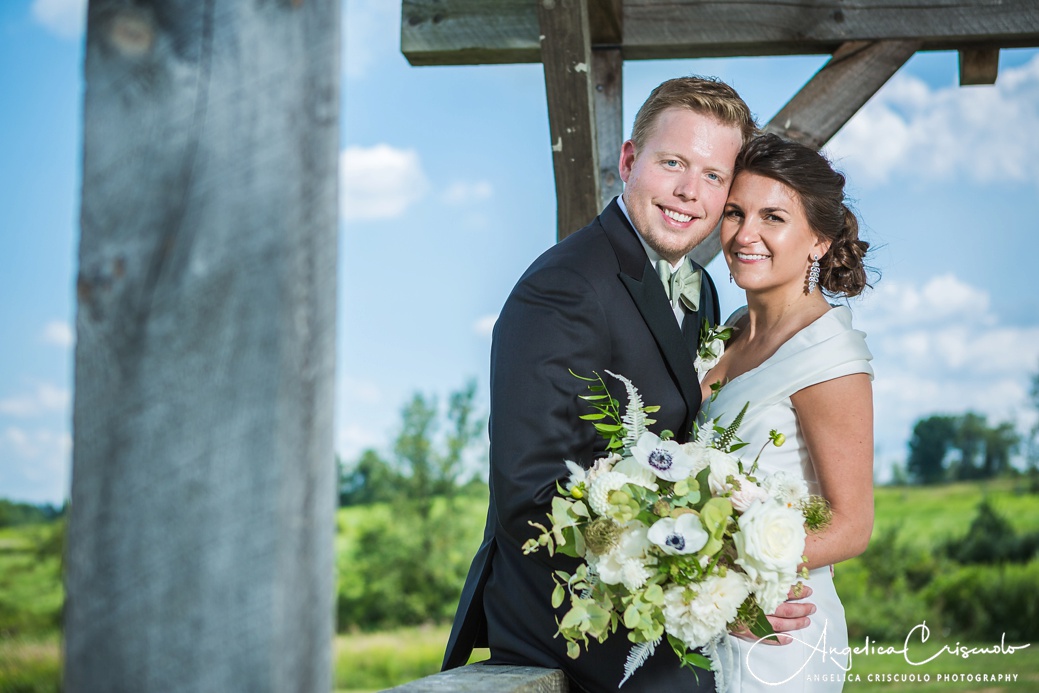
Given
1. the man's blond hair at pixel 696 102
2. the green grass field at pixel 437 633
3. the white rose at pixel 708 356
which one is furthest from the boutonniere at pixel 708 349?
the green grass field at pixel 437 633

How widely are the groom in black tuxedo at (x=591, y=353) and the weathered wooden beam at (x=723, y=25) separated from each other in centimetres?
83

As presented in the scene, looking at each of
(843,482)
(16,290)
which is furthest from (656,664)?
(16,290)

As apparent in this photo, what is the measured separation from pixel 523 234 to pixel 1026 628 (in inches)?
414

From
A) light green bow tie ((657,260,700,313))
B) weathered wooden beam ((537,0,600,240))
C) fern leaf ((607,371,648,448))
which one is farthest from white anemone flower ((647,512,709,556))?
weathered wooden beam ((537,0,600,240))

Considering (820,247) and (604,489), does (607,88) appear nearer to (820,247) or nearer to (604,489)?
(820,247)

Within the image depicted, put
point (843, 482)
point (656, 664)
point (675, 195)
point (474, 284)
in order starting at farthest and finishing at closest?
point (474, 284)
point (675, 195)
point (843, 482)
point (656, 664)

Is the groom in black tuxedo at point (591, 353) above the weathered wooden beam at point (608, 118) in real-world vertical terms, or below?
below

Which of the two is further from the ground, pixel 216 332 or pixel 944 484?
pixel 216 332

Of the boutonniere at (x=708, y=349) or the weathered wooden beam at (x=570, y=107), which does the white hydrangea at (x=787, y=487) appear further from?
the weathered wooden beam at (x=570, y=107)

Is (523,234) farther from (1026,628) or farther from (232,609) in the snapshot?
(232,609)

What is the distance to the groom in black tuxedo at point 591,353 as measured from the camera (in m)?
2.11

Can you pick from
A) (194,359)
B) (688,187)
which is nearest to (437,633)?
(688,187)

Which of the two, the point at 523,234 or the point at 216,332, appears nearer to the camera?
the point at 216,332

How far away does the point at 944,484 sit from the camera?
10539 mm
